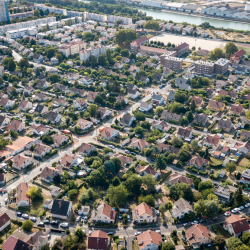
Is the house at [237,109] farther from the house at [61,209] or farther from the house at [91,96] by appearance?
the house at [61,209]

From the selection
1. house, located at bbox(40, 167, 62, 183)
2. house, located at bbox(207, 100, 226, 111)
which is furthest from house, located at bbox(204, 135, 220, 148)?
house, located at bbox(40, 167, 62, 183)

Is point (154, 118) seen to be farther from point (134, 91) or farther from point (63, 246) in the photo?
point (63, 246)

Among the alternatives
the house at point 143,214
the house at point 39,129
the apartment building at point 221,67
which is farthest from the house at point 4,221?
the apartment building at point 221,67

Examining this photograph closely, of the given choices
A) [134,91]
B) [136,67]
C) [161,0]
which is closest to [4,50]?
[136,67]

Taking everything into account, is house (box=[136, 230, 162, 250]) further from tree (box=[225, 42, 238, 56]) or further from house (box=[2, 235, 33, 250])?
tree (box=[225, 42, 238, 56])

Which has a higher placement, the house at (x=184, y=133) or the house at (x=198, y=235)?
the house at (x=184, y=133)

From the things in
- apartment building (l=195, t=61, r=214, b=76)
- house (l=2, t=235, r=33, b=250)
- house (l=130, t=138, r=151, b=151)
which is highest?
apartment building (l=195, t=61, r=214, b=76)
